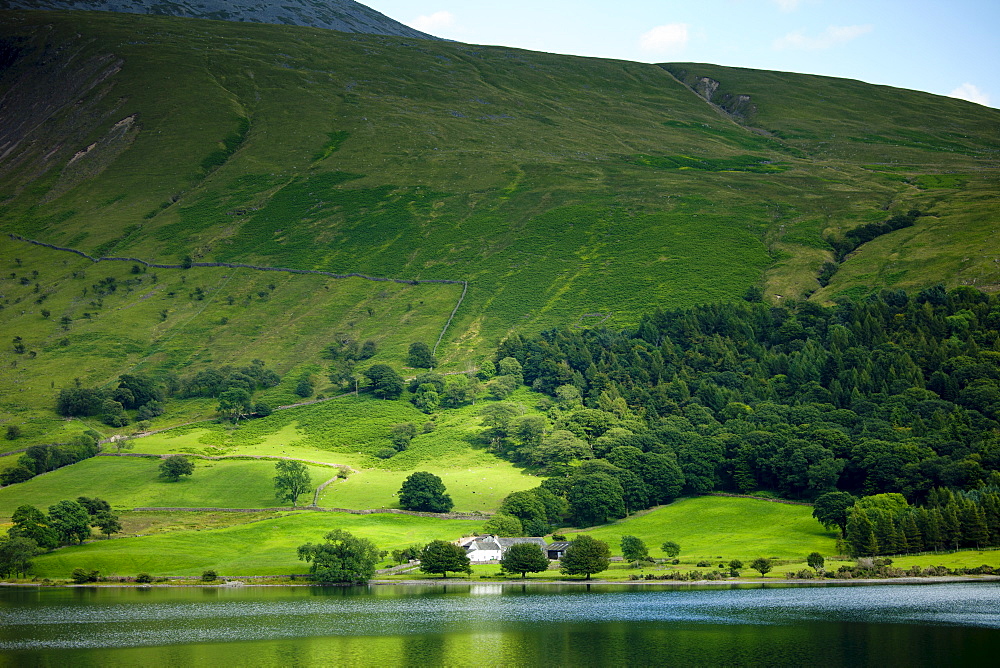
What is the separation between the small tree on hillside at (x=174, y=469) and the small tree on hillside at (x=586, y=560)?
80.8 m

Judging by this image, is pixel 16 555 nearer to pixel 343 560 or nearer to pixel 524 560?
pixel 343 560

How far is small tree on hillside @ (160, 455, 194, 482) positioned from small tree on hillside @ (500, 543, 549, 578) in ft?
241

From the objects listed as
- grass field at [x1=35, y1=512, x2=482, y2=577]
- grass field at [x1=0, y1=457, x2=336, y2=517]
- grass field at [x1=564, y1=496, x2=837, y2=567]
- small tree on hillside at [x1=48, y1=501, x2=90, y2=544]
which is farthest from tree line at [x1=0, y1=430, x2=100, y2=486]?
grass field at [x1=564, y1=496, x2=837, y2=567]

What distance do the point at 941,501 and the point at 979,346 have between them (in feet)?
231

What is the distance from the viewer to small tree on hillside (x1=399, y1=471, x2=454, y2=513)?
489 ft

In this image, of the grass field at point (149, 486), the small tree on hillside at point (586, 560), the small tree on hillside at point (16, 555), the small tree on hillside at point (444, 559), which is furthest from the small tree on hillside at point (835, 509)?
the small tree on hillside at point (16, 555)

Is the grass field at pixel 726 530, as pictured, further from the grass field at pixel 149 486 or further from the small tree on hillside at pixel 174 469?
the small tree on hillside at pixel 174 469

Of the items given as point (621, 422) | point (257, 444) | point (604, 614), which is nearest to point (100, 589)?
point (604, 614)

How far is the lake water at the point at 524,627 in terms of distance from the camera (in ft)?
209

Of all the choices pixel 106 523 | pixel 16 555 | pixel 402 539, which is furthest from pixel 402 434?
pixel 16 555

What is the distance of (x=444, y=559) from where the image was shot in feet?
369

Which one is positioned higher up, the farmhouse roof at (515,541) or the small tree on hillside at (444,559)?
the farmhouse roof at (515,541)

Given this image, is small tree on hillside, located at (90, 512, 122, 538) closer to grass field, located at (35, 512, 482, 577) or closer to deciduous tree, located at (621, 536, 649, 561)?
grass field, located at (35, 512, 482, 577)

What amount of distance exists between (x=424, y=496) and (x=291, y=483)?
875 inches
